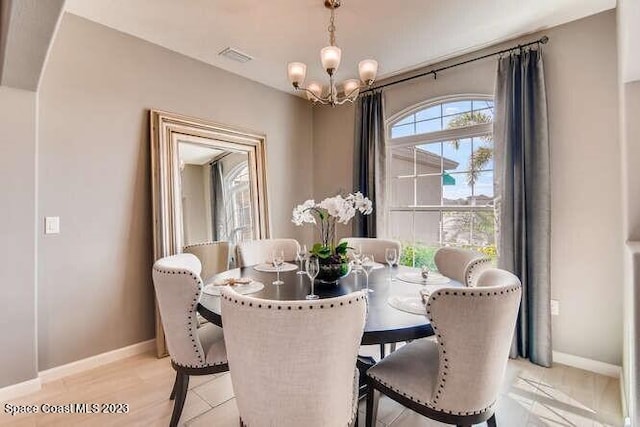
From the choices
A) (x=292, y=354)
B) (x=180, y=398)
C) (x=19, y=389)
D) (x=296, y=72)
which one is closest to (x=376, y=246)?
(x=296, y=72)

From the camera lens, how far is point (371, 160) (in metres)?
3.64

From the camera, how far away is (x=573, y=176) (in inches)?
98.6

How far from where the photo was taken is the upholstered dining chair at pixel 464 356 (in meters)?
1.20

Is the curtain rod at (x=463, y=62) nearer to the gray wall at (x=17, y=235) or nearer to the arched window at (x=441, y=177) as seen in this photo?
the arched window at (x=441, y=177)

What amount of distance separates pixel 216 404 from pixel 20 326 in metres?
1.45

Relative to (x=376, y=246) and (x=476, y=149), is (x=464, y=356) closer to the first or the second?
(x=376, y=246)

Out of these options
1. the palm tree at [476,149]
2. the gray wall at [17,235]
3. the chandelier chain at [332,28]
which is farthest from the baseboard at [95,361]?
the palm tree at [476,149]

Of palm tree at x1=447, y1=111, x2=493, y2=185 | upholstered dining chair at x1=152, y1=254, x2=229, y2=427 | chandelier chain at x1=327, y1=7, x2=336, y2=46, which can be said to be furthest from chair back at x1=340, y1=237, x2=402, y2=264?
chandelier chain at x1=327, y1=7, x2=336, y2=46

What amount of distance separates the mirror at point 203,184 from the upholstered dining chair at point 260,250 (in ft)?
1.98

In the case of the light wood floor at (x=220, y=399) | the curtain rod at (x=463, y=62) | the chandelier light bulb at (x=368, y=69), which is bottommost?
the light wood floor at (x=220, y=399)

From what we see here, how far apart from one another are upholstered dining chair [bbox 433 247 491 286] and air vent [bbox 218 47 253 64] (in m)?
2.54

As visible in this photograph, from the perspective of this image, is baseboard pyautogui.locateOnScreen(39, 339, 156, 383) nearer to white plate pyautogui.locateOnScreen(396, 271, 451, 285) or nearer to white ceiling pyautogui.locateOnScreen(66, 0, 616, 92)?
white plate pyautogui.locateOnScreen(396, 271, 451, 285)

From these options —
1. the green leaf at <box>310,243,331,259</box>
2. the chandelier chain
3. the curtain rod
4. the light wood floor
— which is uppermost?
the chandelier chain

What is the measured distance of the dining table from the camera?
52.6 inches
